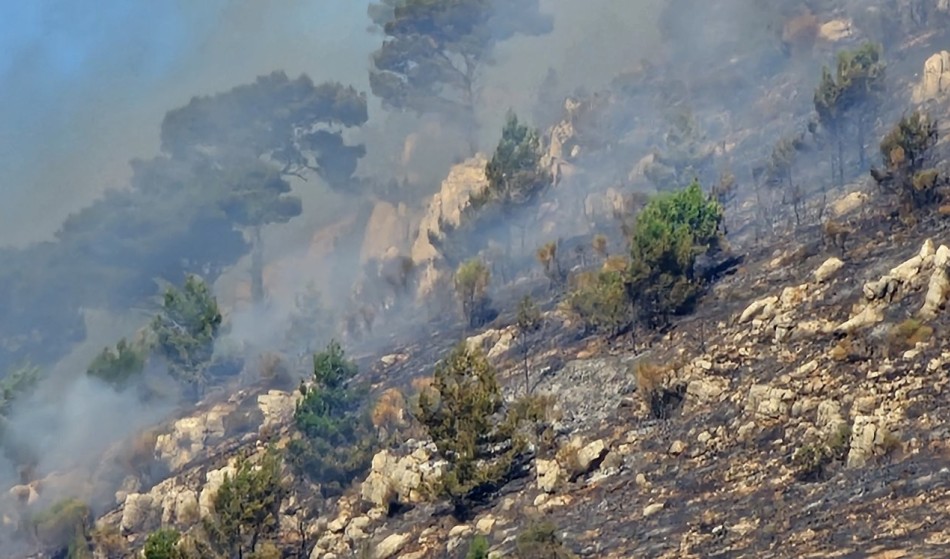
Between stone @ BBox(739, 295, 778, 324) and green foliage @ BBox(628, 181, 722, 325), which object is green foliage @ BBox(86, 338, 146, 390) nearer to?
green foliage @ BBox(628, 181, 722, 325)

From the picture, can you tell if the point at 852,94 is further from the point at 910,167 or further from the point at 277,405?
the point at 277,405

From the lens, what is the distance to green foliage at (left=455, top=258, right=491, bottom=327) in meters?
59.7

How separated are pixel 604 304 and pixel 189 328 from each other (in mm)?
30469

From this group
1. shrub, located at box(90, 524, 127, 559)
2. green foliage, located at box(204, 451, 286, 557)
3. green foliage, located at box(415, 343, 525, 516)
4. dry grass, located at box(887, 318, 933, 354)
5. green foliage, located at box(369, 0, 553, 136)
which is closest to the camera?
dry grass, located at box(887, 318, 933, 354)

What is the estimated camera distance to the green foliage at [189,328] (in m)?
67.7

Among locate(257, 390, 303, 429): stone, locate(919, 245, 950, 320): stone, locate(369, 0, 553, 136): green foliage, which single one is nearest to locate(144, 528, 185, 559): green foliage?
locate(919, 245, 950, 320): stone

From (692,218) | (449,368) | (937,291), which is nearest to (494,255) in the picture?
(692,218)

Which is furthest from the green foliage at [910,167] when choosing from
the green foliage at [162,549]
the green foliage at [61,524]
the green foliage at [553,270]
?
the green foliage at [61,524]

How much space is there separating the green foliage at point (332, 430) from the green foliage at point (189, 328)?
18282 mm

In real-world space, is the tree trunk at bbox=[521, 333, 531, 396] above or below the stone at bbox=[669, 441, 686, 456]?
above

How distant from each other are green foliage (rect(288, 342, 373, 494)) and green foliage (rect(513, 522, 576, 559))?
1646cm

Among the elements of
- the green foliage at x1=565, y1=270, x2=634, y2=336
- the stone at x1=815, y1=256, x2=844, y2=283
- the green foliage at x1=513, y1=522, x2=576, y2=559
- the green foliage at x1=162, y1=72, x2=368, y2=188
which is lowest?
the green foliage at x1=513, y1=522, x2=576, y2=559

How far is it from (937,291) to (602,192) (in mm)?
46939

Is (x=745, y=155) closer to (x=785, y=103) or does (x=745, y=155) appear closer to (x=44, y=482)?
(x=785, y=103)
